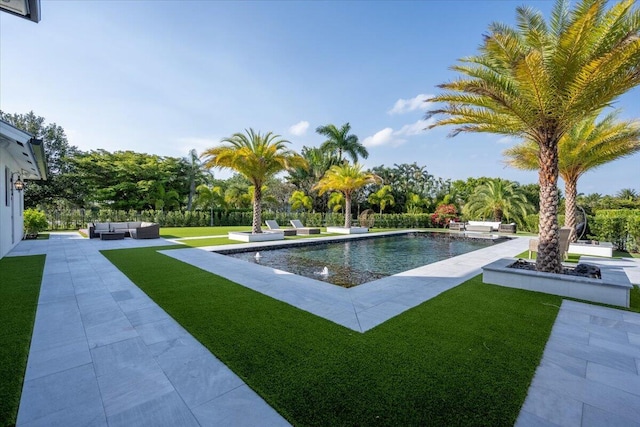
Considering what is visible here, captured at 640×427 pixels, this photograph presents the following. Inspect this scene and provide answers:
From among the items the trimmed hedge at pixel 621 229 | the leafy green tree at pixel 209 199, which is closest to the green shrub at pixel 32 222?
the leafy green tree at pixel 209 199

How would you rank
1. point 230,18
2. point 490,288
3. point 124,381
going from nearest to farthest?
point 124,381
point 490,288
point 230,18

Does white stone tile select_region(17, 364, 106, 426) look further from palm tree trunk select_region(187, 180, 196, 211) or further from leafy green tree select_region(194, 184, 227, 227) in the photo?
palm tree trunk select_region(187, 180, 196, 211)

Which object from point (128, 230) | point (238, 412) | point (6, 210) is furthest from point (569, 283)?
point (128, 230)

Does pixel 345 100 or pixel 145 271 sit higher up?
pixel 345 100

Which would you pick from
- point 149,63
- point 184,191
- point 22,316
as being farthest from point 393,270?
point 184,191

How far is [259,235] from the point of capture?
49.8ft

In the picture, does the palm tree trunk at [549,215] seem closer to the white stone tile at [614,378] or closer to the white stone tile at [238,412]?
the white stone tile at [614,378]

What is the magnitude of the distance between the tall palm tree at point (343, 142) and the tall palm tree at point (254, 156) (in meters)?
16.3

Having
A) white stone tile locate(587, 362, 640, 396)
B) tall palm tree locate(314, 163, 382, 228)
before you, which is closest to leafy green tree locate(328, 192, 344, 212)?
tall palm tree locate(314, 163, 382, 228)

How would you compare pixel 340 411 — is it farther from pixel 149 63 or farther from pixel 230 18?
pixel 149 63

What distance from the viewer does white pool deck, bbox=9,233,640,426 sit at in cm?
238

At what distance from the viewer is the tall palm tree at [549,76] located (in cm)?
522

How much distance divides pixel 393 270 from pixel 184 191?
31223 millimetres

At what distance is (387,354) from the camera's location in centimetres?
334
